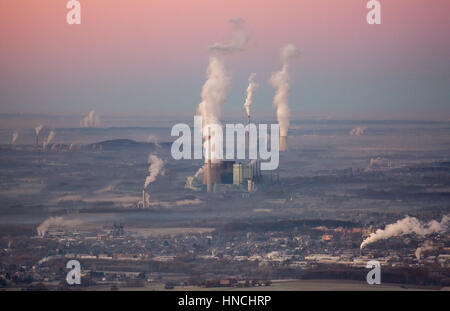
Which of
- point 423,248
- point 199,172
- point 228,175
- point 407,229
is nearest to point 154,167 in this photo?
point 199,172

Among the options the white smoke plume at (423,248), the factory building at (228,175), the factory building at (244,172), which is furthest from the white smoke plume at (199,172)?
the white smoke plume at (423,248)

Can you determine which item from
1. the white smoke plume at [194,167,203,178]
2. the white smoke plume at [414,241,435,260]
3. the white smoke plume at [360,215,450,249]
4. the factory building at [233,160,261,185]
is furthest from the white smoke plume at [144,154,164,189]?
the white smoke plume at [414,241,435,260]

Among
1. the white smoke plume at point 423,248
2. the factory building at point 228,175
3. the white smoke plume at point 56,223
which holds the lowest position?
the white smoke plume at point 423,248

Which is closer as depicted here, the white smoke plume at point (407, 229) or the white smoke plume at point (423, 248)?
the white smoke plume at point (423, 248)

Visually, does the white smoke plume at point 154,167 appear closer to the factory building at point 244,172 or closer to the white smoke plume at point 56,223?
the factory building at point 244,172

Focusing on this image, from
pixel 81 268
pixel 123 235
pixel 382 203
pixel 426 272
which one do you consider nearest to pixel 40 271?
pixel 81 268

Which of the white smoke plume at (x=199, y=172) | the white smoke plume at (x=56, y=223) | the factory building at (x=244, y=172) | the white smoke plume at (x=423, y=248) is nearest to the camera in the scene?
the white smoke plume at (x=423, y=248)

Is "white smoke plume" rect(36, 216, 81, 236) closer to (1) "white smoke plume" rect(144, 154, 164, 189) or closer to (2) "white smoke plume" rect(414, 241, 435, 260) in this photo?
(1) "white smoke plume" rect(144, 154, 164, 189)
